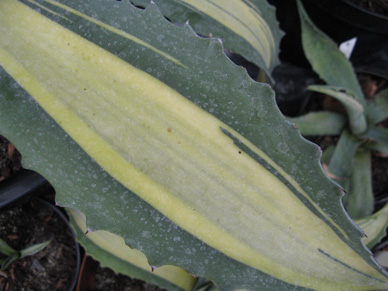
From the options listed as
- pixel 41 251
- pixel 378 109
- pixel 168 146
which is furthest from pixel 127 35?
pixel 378 109

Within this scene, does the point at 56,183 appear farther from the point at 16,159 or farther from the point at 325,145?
the point at 325,145

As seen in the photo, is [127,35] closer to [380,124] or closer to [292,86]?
[292,86]

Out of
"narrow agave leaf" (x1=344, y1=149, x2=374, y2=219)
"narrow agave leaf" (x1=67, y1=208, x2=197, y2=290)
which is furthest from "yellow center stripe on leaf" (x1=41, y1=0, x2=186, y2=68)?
"narrow agave leaf" (x1=344, y1=149, x2=374, y2=219)

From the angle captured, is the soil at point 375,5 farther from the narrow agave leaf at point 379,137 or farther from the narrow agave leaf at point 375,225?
the narrow agave leaf at point 375,225

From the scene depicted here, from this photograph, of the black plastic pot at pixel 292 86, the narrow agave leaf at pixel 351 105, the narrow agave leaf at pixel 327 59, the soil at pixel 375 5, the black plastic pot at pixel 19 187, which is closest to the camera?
the black plastic pot at pixel 19 187

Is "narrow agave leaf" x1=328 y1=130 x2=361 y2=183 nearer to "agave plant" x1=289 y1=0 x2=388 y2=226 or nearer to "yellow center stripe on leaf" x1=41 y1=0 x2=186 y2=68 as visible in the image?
"agave plant" x1=289 y1=0 x2=388 y2=226

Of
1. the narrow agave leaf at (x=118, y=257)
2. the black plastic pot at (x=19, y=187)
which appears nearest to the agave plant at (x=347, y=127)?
the narrow agave leaf at (x=118, y=257)

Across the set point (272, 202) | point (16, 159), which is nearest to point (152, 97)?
point (272, 202)
